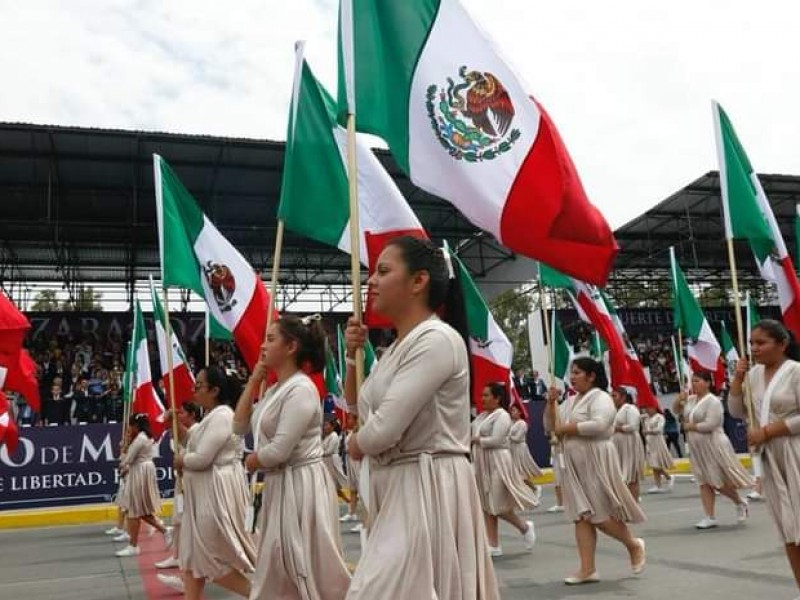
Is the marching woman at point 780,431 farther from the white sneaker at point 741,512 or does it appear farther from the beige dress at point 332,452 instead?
the beige dress at point 332,452

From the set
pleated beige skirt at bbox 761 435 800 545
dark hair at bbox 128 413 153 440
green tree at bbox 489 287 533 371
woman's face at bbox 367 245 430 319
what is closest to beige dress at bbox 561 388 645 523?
pleated beige skirt at bbox 761 435 800 545

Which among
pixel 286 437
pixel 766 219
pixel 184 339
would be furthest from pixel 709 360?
pixel 184 339

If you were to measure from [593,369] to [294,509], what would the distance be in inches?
144

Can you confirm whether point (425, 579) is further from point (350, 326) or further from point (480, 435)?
point (480, 435)

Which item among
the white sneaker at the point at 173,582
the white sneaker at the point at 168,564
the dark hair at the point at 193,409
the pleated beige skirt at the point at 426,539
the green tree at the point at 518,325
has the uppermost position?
the green tree at the point at 518,325

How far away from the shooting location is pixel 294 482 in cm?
444

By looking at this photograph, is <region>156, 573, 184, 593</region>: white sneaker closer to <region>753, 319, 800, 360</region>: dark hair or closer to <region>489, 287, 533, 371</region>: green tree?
<region>753, 319, 800, 360</region>: dark hair

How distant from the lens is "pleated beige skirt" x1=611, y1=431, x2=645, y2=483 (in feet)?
40.8

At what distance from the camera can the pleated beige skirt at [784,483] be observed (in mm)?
5355

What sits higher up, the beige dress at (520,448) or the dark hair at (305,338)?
the dark hair at (305,338)

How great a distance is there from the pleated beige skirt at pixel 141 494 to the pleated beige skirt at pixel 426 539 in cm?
848

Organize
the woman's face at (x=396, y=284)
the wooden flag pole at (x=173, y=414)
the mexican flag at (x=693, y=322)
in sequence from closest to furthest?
the woman's face at (x=396, y=284), the wooden flag pole at (x=173, y=414), the mexican flag at (x=693, y=322)

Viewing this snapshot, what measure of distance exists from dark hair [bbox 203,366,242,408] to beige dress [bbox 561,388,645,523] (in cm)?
277

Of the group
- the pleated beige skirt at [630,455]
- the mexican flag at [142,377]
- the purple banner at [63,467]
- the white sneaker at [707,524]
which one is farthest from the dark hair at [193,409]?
the purple banner at [63,467]
